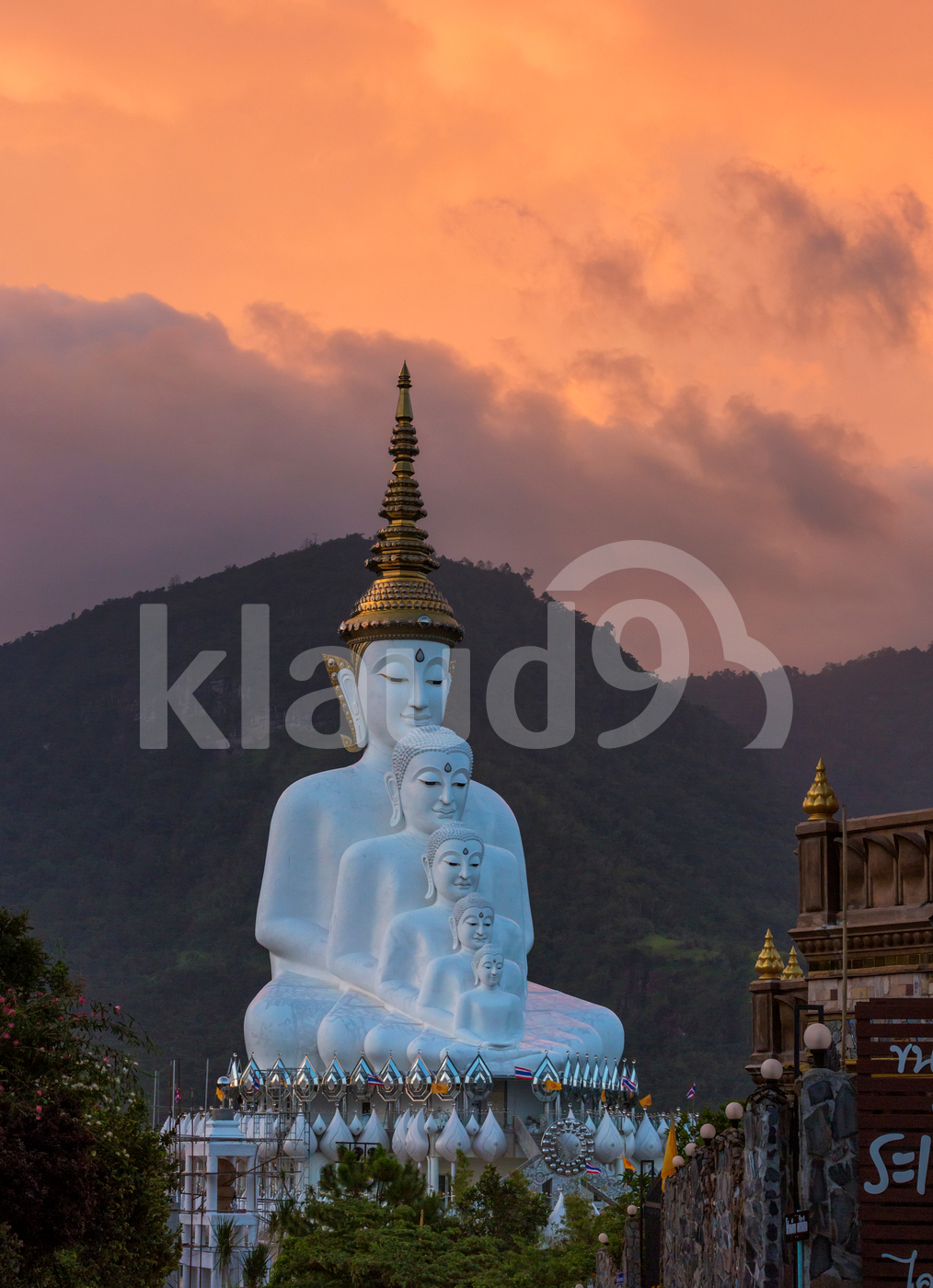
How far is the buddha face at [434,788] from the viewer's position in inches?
1490

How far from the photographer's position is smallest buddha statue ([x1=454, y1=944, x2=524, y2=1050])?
116ft

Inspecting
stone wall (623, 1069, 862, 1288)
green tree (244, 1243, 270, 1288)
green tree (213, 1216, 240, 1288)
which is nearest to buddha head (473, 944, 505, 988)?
green tree (213, 1216, 240, 1288)

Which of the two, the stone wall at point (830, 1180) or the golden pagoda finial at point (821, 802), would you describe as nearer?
the stone wall at point (830, 1180)

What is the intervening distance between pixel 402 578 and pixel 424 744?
4085 millimetres

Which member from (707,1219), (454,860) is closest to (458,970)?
(454,860)

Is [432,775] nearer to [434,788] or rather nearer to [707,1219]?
[434,788]

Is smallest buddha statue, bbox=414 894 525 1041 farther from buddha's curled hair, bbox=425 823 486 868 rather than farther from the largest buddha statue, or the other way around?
buddha's curled hair, bbox=425 823 486 868

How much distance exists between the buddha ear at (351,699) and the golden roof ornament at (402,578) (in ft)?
1.57

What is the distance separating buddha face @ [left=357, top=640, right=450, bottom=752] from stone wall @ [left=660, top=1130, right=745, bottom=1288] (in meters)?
19.0

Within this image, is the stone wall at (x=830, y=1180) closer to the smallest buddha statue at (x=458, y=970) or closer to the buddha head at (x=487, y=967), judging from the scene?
the buddha head at (x=487, y=967)

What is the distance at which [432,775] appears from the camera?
37.8 meters

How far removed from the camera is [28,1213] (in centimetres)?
1784

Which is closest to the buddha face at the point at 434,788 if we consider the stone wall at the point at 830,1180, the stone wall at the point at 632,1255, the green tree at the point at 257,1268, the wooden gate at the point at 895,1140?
the green tree at the point at 257,1268

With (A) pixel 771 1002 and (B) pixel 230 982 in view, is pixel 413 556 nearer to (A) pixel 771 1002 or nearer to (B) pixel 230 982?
(A) pixel 771 1002
